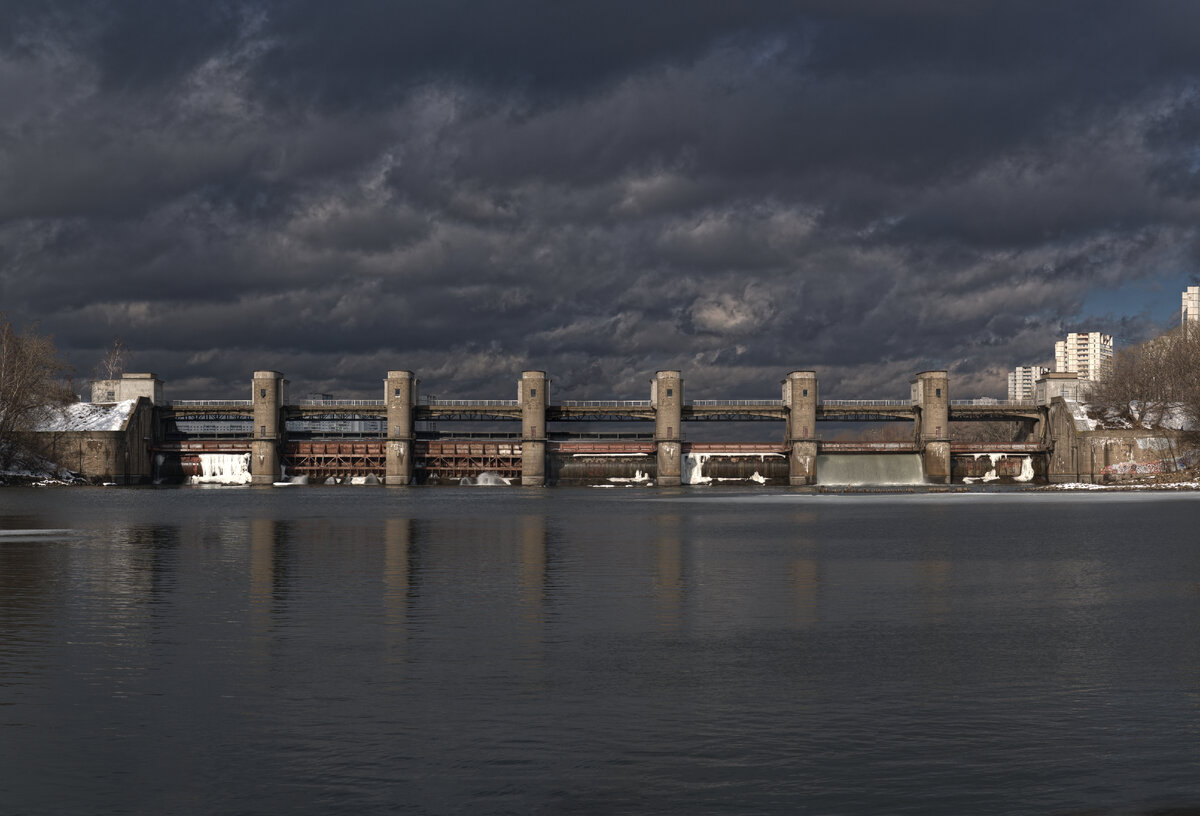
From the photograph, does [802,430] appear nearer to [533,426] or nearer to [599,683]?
[533,426]

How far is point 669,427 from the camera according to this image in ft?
408

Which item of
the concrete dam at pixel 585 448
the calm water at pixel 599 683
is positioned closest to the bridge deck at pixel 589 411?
the concrete dam at pixel 585 448

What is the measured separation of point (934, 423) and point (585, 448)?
38.9 metres

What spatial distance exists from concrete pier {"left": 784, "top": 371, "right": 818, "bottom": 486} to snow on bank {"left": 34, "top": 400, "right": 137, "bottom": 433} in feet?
239

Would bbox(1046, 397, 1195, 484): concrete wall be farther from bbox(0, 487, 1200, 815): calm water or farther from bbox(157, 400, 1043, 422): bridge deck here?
bbox(0, 487, 1200, 815): calm water

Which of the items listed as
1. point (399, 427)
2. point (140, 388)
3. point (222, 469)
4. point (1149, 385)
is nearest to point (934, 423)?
point (1149, 385)

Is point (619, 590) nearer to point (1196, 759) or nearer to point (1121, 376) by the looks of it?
point (1196, 759)

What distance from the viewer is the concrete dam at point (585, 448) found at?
12469 centimetres

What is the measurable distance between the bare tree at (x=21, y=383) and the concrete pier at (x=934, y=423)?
9386cm

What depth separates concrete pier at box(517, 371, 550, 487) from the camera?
123 metres

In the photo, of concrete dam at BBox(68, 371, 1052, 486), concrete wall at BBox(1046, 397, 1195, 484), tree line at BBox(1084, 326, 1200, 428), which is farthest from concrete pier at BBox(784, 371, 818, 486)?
Answer: tree line at BBox(1084, 326, 1200, 428)

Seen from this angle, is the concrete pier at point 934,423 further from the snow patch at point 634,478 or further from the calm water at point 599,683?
the calm water at point 599,683

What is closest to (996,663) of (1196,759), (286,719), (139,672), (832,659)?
(832,659)

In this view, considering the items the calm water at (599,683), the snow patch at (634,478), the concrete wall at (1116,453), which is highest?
the concrete wall at (1116,453)
